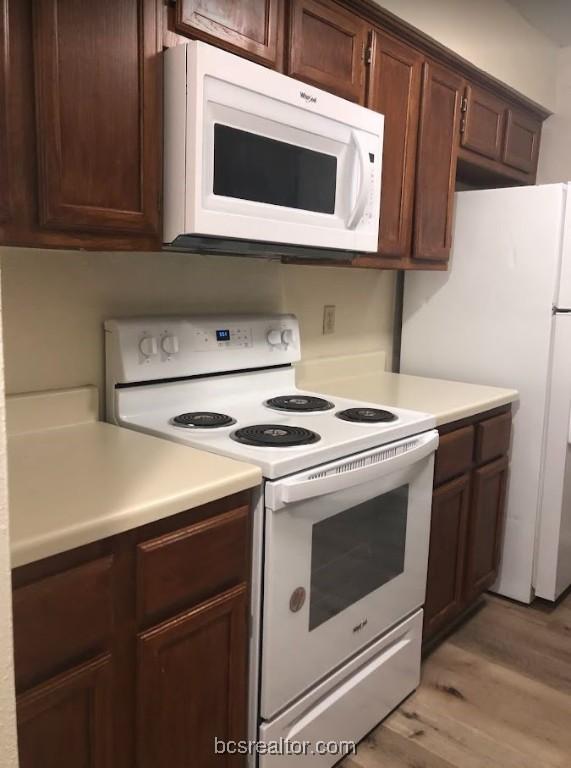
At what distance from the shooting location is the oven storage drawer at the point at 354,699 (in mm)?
1579

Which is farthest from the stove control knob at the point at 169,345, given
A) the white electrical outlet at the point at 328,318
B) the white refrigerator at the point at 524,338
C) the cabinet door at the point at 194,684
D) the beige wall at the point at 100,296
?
the white refrigerator at the point at 524,338

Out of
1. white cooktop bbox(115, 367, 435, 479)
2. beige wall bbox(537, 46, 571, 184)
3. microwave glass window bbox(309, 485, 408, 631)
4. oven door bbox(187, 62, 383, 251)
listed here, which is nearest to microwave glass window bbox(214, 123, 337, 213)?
oven door bbox(187, 62, 383, 251)

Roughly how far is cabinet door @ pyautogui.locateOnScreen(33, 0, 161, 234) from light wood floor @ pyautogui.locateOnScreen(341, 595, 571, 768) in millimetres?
1584

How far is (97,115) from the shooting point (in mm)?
1358

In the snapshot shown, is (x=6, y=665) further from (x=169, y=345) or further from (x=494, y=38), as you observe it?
(x=494, y=38)

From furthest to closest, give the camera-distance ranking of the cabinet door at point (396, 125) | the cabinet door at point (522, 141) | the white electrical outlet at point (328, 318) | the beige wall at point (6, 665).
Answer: the cabinet door at point (522, 141)
the white electrical outlet at point (328, 318)
the cabinet door at point (396, 125)
the beige wall at point (6, 665)

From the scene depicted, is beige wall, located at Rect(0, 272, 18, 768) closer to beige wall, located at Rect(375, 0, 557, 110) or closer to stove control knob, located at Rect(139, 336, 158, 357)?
stove control knob, located at Rect(139, 336, 158, 357)

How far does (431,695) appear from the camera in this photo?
6.86ft

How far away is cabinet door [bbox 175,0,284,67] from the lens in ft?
4.87

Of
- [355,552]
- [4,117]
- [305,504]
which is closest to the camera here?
[4,117]

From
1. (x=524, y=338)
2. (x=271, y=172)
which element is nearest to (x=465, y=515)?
(x=524, y=338)

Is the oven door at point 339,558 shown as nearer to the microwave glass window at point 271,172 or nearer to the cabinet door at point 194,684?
the cabinet door at point 194,684

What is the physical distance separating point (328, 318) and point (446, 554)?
0.99 m

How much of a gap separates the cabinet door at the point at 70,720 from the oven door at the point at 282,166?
944mm
